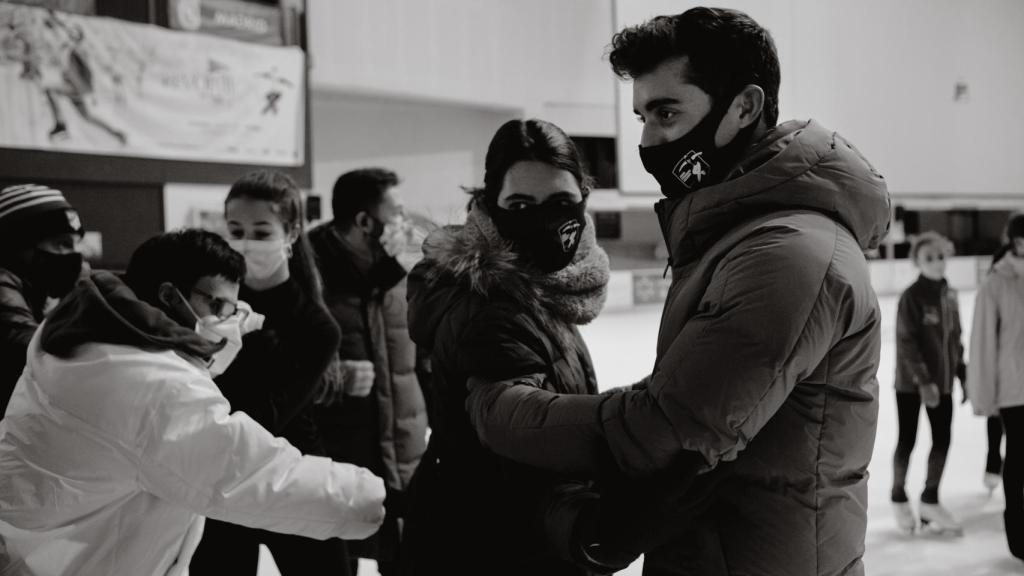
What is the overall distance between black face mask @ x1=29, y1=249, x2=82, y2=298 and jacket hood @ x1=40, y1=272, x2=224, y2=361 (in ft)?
2.98

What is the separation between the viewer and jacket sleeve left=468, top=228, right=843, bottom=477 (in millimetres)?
1104

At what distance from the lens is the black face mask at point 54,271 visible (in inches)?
93.4

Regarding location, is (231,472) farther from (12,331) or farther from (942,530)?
(942,530)

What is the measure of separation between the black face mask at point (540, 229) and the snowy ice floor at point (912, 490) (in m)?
2.46

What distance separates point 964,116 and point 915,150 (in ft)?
4.39

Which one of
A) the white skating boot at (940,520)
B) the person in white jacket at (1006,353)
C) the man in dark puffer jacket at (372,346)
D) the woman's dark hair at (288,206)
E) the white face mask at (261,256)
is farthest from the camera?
the white skating boot at (940,520)

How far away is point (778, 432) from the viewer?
1205mm

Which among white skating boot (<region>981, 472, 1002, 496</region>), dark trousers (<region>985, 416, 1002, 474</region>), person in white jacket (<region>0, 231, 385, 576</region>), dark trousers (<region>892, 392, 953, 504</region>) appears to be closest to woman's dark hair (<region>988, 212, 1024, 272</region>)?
dark trousers (<region>892, 392, 953, 504</region>)

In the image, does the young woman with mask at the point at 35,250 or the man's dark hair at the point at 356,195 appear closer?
the young woman with mask at the point at 35,250

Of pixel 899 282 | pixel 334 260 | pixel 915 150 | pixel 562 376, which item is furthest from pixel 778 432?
pixel 915 150

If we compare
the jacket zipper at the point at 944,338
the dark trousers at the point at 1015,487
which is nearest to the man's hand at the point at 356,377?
the dark trousers at the point at 1015,487

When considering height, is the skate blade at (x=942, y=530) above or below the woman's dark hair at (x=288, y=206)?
below

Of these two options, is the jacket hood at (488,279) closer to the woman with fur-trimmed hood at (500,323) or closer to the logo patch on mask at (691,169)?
the woman with fur-trimmed hood at (500,323)

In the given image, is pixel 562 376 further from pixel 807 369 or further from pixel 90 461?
pixel 90 461
